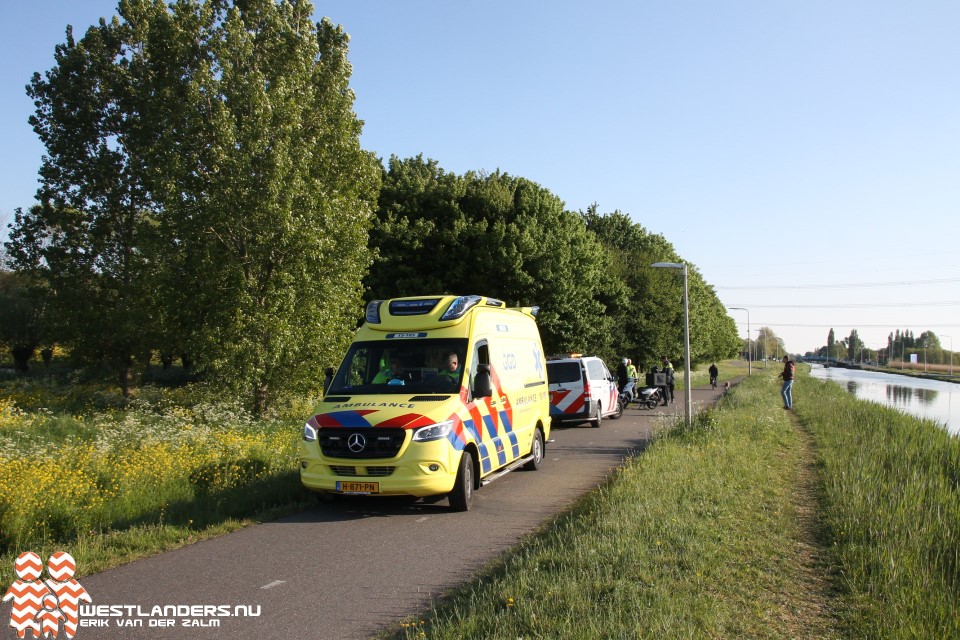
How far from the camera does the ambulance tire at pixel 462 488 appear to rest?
911 centimetres

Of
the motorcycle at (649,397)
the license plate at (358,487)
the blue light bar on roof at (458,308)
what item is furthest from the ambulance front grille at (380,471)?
the motorcycle at (649,397)

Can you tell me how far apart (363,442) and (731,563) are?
14.7 feet

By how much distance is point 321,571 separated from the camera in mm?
6523

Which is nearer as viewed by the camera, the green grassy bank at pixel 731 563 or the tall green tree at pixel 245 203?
the green grassy bank at pixel 731 563

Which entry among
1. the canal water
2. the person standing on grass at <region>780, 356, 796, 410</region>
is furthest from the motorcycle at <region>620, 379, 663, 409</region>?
the canal water

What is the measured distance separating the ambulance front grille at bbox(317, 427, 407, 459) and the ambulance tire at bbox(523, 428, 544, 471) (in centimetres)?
431

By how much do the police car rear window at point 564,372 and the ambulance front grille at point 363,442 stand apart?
1249 cm

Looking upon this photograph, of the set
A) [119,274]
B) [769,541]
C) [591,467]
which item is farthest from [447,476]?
[119,274]

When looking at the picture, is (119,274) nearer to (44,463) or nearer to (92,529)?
(44,463)

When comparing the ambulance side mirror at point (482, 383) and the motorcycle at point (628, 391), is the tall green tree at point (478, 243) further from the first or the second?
the ambulance side mirror at point (482, 383)

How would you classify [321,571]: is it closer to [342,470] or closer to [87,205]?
[342,470]

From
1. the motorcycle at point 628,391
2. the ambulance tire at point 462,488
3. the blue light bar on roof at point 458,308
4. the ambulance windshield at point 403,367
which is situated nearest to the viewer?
the ambulance tire at point 462,488

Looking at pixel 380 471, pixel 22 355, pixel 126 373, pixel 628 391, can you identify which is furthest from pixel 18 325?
pixel 380 471

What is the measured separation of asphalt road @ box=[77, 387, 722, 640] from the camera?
527 cm
